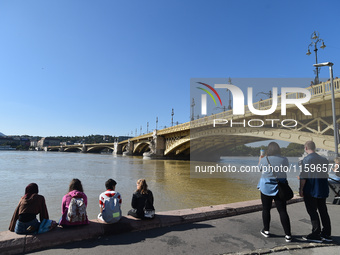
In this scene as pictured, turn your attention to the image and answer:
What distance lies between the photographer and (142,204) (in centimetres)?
402

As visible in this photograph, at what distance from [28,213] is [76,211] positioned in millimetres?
681

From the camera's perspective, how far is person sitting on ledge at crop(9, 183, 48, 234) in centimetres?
321

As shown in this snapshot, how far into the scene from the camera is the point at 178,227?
394 centimetres

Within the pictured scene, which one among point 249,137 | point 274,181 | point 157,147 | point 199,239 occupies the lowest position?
point 199,239

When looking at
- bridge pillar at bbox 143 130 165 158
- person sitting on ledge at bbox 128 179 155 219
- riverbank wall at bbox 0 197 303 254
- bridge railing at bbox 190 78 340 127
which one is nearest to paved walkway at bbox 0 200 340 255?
riverbank wall at bbox 0 197 303 254

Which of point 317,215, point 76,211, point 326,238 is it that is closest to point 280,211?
point 317,215

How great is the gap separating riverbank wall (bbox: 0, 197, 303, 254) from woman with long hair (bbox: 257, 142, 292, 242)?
1.16 meters

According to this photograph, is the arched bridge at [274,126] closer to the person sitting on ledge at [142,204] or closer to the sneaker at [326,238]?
the sneaker at [326,238]

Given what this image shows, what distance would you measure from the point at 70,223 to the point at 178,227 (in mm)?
1878

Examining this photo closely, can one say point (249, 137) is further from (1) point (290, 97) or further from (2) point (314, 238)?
(2) point (314, 238)

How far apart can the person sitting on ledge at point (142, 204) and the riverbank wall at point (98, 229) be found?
0.33ft

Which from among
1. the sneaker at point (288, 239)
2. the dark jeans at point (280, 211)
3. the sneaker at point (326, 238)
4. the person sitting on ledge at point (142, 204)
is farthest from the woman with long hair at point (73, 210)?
the sneaker at point (326, 238)

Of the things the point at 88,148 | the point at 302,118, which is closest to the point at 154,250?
the point at 302,118

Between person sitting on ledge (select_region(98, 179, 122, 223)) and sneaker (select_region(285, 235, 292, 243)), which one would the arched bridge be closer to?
sneaker (select_region(285, 235, 292, 243))
